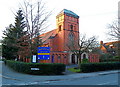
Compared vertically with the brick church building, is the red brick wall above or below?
below

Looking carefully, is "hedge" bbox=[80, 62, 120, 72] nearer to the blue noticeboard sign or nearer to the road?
the road

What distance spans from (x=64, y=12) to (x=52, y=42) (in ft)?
30.2

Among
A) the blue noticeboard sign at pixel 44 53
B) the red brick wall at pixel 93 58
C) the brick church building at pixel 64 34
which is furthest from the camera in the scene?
the red brick wall at pixel 93 58

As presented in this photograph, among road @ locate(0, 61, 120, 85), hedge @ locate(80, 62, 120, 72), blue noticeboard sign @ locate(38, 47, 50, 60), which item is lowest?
road @ locate(0, 61, 120, 85)

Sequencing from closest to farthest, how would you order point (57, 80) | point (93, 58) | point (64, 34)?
point (57, 80) < point (64, 34) < point (93, 58)

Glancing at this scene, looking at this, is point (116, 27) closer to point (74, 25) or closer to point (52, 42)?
point (74, 25)

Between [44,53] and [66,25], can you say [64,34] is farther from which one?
[44,53]

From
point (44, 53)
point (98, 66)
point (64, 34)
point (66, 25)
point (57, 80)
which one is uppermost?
point (66, 25)

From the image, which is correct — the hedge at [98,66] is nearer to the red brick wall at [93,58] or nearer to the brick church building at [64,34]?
the brick church building at [64,34]

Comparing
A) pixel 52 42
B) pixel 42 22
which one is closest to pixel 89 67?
pixel 42 22

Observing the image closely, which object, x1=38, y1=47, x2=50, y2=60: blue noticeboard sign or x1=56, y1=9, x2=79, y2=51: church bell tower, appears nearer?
x1=38, y1=47, x2=50, y2=60: blue noticeboard sign

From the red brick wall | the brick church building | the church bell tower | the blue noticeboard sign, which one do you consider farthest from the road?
the red brick wall

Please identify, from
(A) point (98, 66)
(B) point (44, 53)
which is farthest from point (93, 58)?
(B) point (44, 53)

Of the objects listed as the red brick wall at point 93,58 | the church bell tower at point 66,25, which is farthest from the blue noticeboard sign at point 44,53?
the red brick wall at point 93,58
